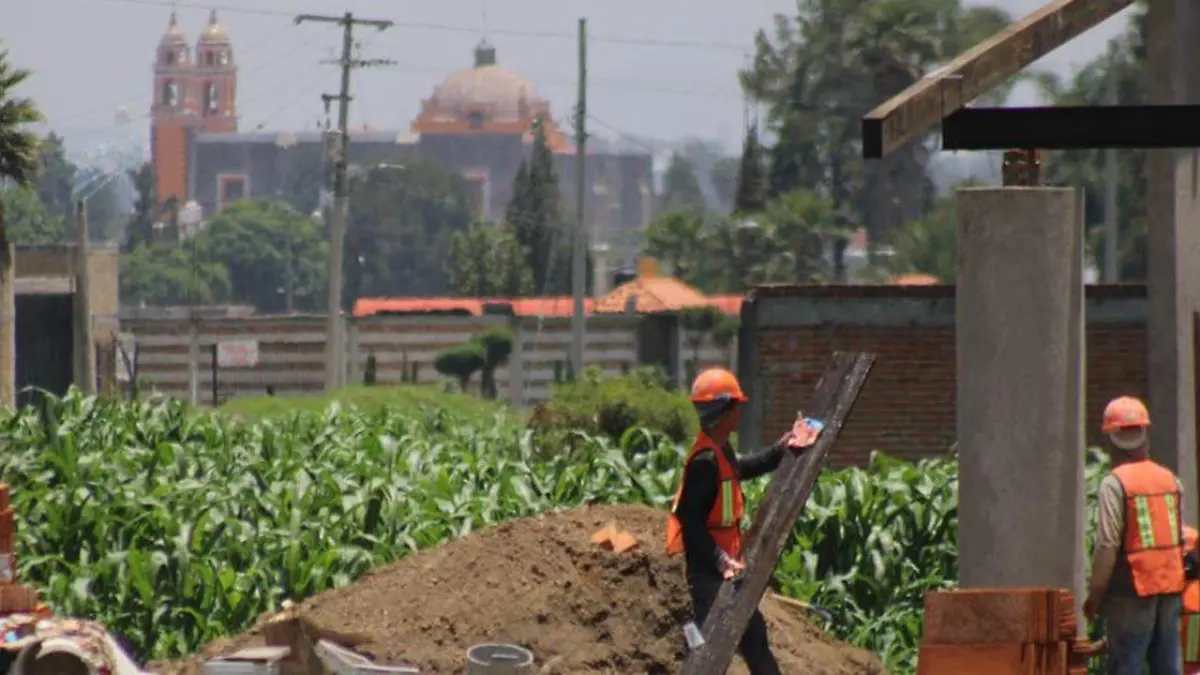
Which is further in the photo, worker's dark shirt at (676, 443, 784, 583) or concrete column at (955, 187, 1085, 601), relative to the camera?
concrete column at (955, 187, 1085, 601)

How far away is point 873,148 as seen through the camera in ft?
35.8

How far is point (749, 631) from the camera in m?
11.6

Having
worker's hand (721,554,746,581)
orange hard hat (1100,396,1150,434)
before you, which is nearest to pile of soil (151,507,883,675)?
worker's hand (721,554,746,581)

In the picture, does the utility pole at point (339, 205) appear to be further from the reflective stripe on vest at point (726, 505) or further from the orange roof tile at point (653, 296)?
the reflective stripe on vest at point (726, 505)

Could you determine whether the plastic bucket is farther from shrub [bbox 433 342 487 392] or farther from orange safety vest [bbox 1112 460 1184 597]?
shrub [bbox 433 342 487 392]

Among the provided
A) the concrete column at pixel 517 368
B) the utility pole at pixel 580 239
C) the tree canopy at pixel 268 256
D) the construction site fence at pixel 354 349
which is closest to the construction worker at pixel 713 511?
the utility pole at pixel 580 239

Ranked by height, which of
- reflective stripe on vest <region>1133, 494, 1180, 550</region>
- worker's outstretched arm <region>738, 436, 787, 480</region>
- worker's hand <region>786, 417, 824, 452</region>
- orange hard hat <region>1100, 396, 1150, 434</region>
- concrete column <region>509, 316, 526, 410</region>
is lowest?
concrete column <region>509, 316, 526, 410</region>

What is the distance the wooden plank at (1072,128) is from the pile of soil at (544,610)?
9.92ft

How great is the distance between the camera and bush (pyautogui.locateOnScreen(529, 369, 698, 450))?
25078 millimetres

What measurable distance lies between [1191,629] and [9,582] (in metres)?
5.50

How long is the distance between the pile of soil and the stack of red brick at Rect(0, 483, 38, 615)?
936mm

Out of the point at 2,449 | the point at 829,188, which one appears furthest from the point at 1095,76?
the point at 2,449

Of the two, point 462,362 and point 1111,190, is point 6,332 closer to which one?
point 1111,190

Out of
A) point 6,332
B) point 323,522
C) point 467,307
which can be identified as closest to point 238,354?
point 467,307
